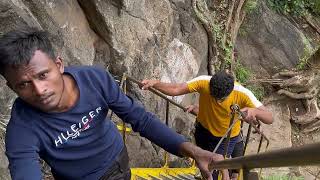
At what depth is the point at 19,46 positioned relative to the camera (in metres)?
1.94

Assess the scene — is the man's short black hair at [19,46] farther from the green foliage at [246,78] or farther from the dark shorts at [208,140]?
the green foliage at [246,78]

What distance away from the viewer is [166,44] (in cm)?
810

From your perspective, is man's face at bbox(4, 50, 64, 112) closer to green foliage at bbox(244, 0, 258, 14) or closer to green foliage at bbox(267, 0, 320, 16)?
green foliage at bbox(244, 0, 258, 14)

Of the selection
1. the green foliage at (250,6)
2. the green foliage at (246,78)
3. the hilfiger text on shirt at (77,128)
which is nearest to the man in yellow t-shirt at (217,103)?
the hilfiger text on shirt at (77,128)

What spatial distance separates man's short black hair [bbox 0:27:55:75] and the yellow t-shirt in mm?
3421

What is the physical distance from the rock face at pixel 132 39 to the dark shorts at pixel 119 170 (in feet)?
6.69

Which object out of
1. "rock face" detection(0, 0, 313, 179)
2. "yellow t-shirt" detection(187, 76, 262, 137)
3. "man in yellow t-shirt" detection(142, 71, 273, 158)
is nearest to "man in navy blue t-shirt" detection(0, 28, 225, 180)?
"rock face" detection(0, 0, 313, 179)

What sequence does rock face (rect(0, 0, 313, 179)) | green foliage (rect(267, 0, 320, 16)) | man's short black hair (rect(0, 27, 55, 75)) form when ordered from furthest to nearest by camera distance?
green foliage (rect(267, 0, 320, 16)) < rock face (rect(0, 0, 313, 179)) < man's short black hair (rect(0, 27, 55, 75))

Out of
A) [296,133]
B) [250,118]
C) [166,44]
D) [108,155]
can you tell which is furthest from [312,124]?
[108,155]

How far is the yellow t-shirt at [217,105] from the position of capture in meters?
5.21

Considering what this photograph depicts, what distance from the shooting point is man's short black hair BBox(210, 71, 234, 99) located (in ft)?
16.3

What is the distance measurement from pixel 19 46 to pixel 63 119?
388 millimetres

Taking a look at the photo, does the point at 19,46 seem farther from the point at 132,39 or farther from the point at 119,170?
the point at 132,39

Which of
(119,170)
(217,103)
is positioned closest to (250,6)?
(217,103)
